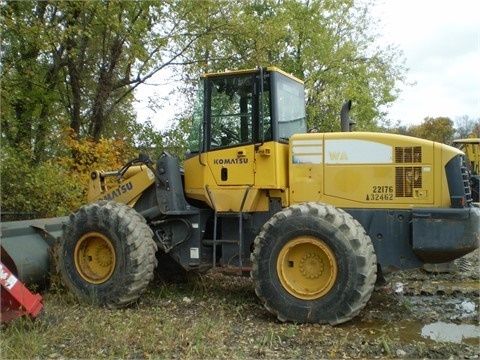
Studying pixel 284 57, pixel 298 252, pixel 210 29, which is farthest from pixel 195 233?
pixel 284 57

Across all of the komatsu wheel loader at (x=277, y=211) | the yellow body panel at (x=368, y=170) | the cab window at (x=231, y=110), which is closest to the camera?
the komatsu wheel loader at (x=277, y=211)

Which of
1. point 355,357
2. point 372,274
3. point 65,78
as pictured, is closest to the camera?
point 355,357

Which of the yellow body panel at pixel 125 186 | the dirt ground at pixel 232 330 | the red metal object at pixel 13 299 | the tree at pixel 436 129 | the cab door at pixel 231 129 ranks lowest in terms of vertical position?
the dirt ground at pixel 232 330

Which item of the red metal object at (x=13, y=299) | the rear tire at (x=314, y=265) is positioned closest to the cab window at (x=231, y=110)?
the rear tire at (x=314, y=265)

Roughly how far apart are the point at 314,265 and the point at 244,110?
6.82ft

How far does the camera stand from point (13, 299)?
5301mm

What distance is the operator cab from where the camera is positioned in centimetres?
669

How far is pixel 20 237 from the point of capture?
23.5 ft

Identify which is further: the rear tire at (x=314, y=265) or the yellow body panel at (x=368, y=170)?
the yellow body panel at (x=368, y=170)

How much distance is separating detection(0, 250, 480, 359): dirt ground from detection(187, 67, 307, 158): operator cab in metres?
1.97

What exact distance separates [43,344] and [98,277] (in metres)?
1.95

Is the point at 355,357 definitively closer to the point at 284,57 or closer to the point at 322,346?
the point at 322,346

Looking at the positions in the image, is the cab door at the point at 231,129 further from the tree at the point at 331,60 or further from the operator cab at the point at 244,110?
the tree at the point at 331,60

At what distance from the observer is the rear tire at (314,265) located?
5730 millimetres
